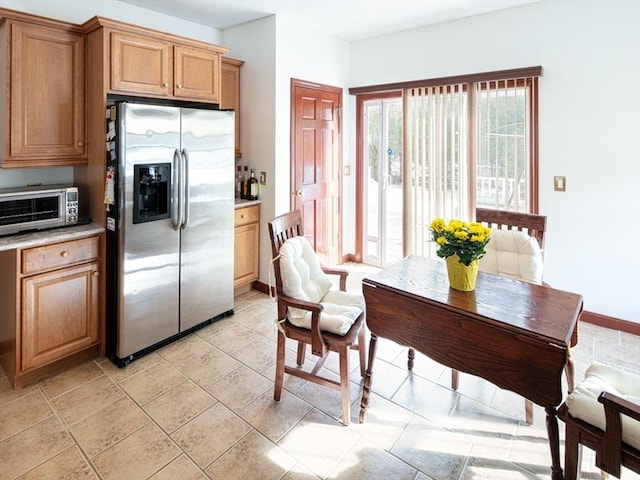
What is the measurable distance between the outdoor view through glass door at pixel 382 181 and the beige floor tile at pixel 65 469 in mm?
3615

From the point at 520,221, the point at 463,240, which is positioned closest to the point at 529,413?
the point at 463,240

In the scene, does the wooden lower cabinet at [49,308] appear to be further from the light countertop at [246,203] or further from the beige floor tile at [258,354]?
the light countertop at [246,203]

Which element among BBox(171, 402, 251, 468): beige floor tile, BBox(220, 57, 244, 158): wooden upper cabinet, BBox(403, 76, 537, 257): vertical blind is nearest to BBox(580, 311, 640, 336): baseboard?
BBox(403, 76, 537, 257): vertical blind

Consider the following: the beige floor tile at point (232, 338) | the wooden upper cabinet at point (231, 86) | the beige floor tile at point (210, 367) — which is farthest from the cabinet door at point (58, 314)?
the wooden upper cabinet at point (231, 86)

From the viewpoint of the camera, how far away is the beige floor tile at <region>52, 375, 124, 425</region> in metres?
2.23

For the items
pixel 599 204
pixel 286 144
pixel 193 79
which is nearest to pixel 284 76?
pixel 286 144

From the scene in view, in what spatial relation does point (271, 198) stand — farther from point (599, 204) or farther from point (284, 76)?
point (599, 204)

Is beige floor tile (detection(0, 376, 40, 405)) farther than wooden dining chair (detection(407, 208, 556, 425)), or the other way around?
wooden dining chair (detection(407, 208, 556, 425))

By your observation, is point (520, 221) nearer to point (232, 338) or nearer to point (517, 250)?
point (517, 250)

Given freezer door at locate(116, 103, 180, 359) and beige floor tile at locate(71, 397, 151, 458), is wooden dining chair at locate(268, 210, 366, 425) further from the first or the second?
freezer door at locate(116, 103, 180, 359)

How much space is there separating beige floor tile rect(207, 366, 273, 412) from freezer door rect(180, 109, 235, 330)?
721mm

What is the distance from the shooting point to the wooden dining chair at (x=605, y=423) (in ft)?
4.41

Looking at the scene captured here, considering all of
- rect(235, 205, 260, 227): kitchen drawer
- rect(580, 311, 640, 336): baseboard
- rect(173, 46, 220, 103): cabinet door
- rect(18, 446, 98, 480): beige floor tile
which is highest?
rect(173, 46, 220, 103): cabinet door

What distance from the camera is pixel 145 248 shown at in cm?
275
